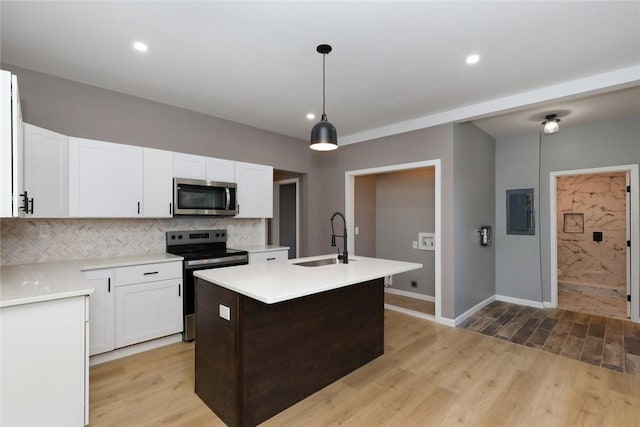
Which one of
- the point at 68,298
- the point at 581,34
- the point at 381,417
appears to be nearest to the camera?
the point at 68,298

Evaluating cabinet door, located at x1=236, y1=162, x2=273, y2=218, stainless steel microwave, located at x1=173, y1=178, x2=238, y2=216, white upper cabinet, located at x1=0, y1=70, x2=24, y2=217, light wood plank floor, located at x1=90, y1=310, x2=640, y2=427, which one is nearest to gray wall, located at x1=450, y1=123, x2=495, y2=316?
light wood plank floor, located at x1=90, y1=310, x2=640, y2=427

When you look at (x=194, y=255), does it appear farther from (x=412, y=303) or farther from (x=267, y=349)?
(x=412, y=303)

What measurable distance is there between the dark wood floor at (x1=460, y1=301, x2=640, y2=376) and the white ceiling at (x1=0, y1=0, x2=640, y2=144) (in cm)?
254

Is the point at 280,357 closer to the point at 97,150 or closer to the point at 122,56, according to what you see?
the point at 97,150

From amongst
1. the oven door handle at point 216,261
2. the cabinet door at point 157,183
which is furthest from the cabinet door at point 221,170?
the oven door handle at point 216,261

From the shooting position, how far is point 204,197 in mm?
3574

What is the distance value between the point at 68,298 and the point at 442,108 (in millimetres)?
3959

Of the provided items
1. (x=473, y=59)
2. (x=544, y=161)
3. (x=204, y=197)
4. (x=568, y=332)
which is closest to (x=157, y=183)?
(x=204, y=197)

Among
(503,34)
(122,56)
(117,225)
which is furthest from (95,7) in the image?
(503,34)

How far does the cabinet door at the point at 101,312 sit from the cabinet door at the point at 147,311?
→ 0.18ft

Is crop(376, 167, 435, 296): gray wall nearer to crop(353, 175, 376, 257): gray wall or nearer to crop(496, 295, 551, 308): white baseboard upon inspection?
crop(353, 175, 376, 257): gray wall

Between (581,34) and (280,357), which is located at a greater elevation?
(581,34)

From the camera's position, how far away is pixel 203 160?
3578 mm

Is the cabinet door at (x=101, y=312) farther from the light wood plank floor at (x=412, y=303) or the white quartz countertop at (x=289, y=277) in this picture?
the light wood plank floor at (x=412, y=303)
